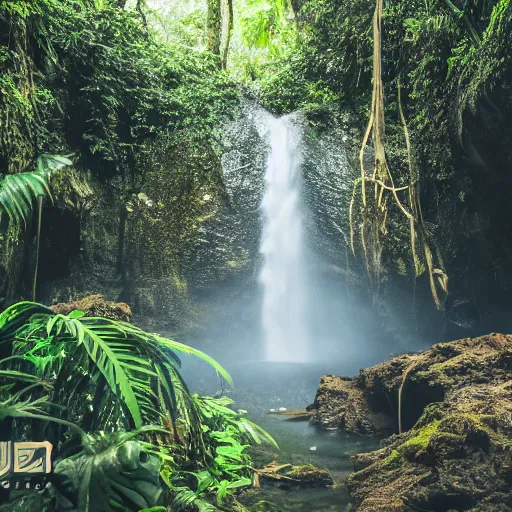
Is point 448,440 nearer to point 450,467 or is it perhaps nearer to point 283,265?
point 450,467

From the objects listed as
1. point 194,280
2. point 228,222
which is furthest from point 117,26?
point 194,280

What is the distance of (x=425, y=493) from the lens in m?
3.10

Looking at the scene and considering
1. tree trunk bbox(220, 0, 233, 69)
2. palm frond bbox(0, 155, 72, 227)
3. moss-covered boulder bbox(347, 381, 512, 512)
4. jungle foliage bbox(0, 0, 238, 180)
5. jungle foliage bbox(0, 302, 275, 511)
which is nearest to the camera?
jungle foliage bbox(0, 302, 275, 511)

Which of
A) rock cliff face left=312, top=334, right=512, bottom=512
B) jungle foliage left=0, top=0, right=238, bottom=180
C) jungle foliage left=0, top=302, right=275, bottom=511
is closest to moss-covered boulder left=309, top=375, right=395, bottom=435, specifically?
rock cliff face left=312, top=334, right=512, bottom=512

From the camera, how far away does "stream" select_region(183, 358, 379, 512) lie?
346cm

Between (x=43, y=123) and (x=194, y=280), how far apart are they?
3790 millimetres

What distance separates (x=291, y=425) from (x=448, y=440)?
8.35ft

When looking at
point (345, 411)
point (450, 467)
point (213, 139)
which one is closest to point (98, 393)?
point (450, 467)

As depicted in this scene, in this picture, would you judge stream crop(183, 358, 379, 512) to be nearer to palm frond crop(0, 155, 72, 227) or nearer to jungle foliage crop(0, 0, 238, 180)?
palm frond crop(0, 155, 72, 227)

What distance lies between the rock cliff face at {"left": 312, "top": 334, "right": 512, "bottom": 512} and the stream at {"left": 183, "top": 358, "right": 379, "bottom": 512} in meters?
0.24

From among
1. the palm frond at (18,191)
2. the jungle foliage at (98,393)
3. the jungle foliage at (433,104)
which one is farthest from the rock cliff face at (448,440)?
the palm frond at (18,191)

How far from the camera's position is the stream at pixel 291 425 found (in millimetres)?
3465

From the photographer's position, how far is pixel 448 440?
3.26m

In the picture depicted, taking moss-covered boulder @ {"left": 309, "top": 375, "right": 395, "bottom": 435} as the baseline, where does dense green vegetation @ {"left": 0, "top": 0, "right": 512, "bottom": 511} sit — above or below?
above
